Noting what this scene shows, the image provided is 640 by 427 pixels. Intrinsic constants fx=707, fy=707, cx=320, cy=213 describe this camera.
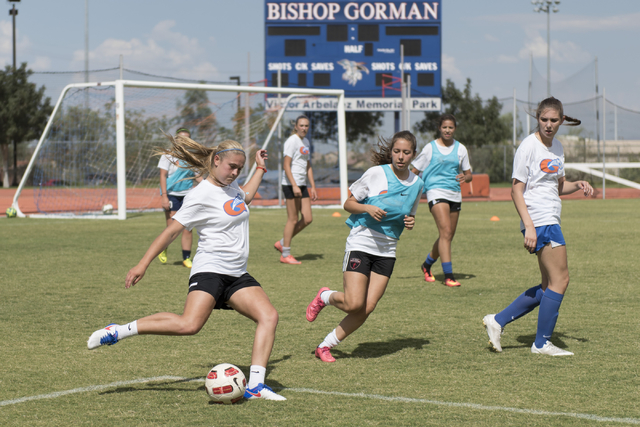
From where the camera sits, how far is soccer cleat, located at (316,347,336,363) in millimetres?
5008

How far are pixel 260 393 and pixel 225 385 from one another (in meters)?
0.23

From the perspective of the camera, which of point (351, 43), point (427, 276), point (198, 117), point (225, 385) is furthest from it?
A: point (351, 43)

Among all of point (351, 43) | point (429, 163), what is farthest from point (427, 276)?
point (351, 43)

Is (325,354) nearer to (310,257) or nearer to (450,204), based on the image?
(450,204)

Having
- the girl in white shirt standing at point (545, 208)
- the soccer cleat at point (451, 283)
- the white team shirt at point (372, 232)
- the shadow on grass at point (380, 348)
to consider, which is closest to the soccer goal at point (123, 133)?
the soccer cleat at point (451, 283)

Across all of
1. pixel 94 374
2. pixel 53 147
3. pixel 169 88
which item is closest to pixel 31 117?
pixel 53 147

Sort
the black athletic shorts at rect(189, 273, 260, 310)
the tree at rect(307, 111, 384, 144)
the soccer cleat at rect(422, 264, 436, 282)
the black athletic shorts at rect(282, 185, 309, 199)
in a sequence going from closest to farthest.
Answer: the black athletic shorts at rect(189, 273, 260, 310)
the soccer cleat at rect(422, 264, 436, 282)
the black athletic shorts at rect(282, 185, 309, 199)
the tree at rect(307, 111, 384, 144)

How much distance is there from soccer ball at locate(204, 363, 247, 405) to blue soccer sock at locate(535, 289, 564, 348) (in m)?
2.29

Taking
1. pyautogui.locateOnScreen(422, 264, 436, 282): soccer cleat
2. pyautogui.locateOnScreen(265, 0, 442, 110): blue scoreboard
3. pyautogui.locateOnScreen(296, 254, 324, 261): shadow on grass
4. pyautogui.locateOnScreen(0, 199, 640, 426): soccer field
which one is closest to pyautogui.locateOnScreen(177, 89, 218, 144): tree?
pyautogui.locateOnScreen(265, 0, 442, 110): blue scoreboard

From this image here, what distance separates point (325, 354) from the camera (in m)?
5.04

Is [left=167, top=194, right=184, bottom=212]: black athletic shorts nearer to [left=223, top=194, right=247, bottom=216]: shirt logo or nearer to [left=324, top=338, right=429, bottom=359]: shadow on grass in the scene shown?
[left=324, top=338, right=429, bottom=359]: shadow on grass

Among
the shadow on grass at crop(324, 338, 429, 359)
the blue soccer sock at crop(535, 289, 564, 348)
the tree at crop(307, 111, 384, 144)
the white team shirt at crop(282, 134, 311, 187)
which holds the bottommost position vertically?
the shadow on grass at crop(324, 338, 429, 359)

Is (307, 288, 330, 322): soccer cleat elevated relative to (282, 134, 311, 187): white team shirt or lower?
lower

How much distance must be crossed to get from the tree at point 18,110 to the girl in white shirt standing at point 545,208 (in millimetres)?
36537
